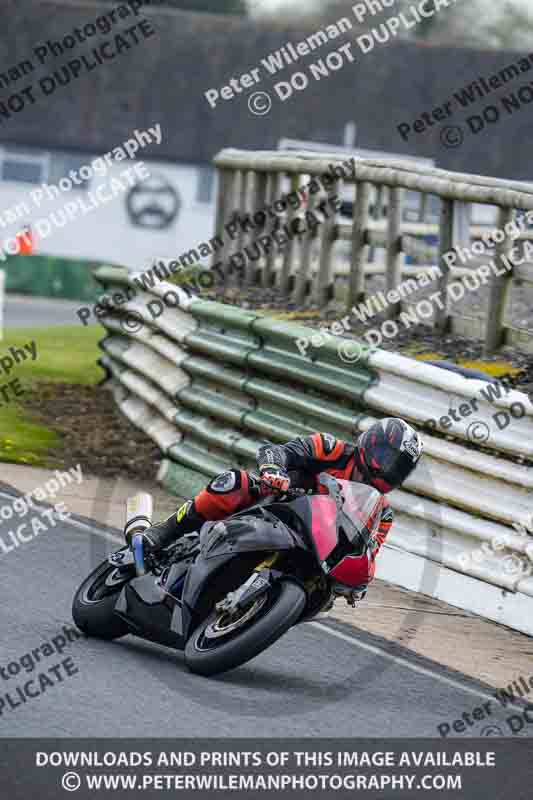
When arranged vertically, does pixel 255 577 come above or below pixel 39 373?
above

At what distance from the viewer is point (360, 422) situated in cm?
1027

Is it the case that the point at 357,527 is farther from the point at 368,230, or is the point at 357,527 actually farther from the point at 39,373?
the point at 39,373

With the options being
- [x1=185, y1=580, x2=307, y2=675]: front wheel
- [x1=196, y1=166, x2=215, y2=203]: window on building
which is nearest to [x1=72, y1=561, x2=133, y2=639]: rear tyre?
[x1=185, y1=580, x2=307, y2=675]: front wheel

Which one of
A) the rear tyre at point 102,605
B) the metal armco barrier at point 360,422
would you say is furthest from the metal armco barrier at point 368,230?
the rear tyre at point 102,605

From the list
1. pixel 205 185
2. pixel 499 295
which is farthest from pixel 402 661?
pixel 205 185

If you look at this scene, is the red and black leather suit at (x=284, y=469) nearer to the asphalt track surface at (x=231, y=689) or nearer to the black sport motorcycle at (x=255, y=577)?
the black sport motorcycle at (x=255, y=577)

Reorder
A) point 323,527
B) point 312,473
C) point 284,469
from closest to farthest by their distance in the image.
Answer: point 323,527, point 284,469, point 312,473

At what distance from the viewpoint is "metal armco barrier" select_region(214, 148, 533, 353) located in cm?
1135

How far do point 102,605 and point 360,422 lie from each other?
327 cm

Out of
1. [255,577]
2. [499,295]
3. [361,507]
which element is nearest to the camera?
[255,577]

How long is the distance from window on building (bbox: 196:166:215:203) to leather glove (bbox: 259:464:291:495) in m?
41.0

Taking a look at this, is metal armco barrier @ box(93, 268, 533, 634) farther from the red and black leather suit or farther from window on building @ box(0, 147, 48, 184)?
window on building @ box(0, 147, 48, 184)

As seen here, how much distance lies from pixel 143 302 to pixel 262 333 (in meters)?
3.02

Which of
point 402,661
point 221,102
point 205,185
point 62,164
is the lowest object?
point 402,661
